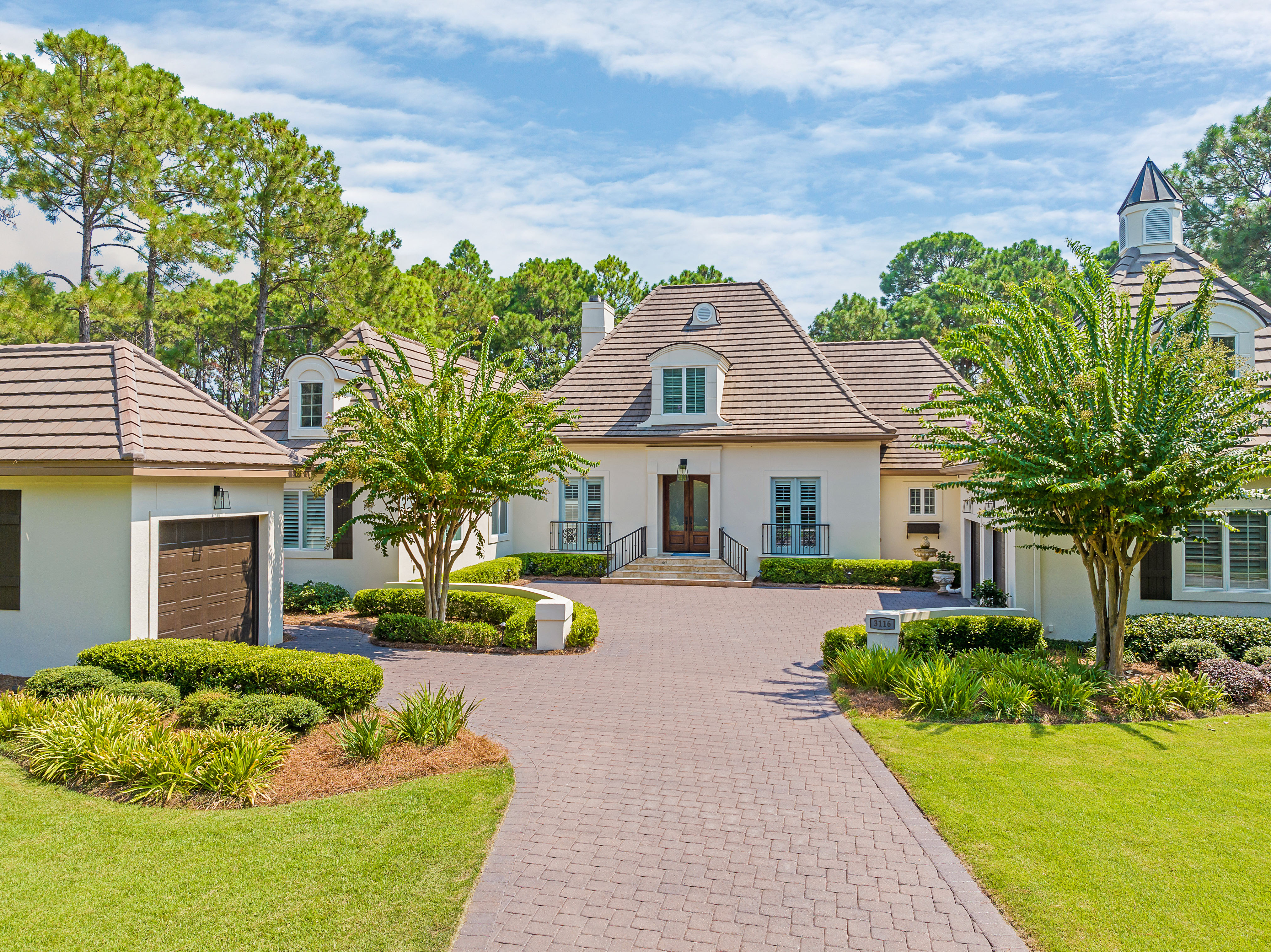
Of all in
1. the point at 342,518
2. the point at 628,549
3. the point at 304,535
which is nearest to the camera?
the point at 342,518

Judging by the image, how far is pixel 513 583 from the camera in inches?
875

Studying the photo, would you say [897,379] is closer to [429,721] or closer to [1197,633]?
[1197,633]

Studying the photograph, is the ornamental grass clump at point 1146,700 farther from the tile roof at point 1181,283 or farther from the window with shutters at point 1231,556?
the tile roof at point 1181,283

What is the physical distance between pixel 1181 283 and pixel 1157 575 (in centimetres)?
656

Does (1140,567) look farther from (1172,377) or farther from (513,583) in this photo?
(513,583)

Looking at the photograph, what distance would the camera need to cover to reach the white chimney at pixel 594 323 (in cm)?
3052

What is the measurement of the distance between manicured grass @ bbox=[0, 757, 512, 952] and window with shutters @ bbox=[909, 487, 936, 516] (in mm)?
20189

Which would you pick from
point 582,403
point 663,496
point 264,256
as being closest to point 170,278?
point 264,256

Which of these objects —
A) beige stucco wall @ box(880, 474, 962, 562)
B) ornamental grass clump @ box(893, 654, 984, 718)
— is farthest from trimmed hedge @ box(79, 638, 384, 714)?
beige stucco wall @ box(880, 474, 962, 562)

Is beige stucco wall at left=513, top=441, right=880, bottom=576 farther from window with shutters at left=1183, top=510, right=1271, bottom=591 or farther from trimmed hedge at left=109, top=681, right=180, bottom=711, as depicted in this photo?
trimmed hedge at left=109, top=681, right=180, bottom=711

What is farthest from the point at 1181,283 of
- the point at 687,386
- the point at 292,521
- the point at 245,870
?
the point at 292,521

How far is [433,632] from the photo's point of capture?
14352 millimetres

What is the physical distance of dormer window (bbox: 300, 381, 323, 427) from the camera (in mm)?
20422

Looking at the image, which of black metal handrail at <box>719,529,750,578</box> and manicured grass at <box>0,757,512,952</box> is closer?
manicured grass at <box>0,757,512,952</box>
